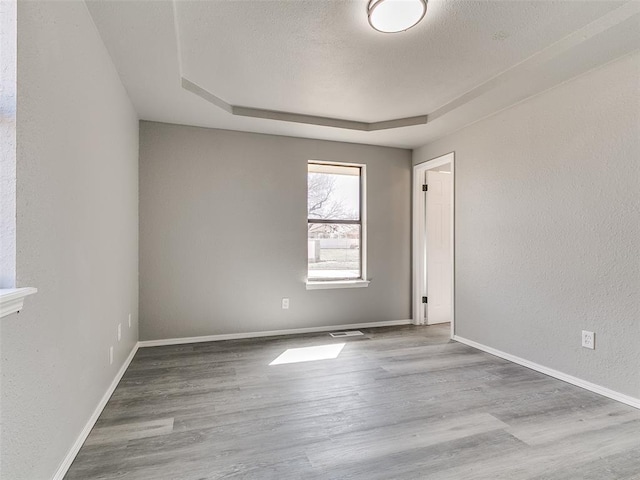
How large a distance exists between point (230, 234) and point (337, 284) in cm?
142

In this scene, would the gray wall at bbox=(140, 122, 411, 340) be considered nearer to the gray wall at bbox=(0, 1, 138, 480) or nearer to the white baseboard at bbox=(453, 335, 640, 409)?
the gray wall at bbox=(0, 1, 138, 480)

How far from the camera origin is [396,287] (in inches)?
181

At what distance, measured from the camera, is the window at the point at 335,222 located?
427 centimetres

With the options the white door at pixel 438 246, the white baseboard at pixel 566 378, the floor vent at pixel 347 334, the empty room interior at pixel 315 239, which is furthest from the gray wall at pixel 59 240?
the white door at pixel 438 246

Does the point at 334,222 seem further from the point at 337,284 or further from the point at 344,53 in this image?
the point at 344,53

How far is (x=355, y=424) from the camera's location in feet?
6.74

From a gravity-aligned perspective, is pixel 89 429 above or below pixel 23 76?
below

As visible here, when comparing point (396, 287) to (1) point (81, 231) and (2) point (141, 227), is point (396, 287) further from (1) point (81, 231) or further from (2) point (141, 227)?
(1) point (81, 231)

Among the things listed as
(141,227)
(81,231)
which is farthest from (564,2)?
(141,227)

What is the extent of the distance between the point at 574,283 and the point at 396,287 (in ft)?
7.16

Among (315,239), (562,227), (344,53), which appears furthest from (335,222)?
(562,227)

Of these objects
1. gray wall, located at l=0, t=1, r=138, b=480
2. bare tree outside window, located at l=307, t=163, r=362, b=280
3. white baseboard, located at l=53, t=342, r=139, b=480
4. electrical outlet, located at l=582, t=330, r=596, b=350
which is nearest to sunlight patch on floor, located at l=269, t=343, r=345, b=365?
bare tree outside window, located at l=307, t=163, r=362, b=280

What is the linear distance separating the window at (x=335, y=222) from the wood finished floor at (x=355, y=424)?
142 centimetres

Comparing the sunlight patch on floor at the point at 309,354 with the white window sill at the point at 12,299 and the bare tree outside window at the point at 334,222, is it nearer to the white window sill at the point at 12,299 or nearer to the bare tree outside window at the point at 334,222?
the bare tree outside window at the point at 334,222
